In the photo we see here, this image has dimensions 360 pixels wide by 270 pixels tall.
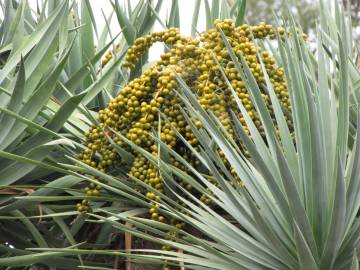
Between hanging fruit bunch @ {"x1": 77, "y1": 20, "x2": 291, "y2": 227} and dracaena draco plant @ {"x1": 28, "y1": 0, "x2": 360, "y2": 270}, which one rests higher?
hanging fruit bunch @ {"x1": 77, "y1": 20, "x2": 291, "y2": 227}

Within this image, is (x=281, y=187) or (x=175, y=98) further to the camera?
(x=175, y=98)

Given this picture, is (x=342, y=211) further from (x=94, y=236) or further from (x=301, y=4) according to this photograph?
(x=301, y=4)

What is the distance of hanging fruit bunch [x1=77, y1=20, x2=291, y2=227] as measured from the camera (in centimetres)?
269

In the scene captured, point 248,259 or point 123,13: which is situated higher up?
point 123,13

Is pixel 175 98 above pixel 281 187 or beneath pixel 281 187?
above

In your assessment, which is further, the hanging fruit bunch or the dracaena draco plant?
the hanging fruit bunch

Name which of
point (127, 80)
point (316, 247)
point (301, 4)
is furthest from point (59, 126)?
point (301, 4)

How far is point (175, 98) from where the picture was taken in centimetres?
277

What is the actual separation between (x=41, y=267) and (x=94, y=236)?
26 cm

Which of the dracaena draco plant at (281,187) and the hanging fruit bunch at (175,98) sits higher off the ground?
the hanging fruit bunch at (175,98)

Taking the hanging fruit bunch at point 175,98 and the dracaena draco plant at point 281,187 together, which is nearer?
the dracaena draco plant at point 281,187

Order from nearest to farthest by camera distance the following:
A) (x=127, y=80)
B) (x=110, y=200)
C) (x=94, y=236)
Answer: (x=110, y=200)
(x=94, y=236)
(x=127, y=80)

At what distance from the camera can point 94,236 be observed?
307 centimetres

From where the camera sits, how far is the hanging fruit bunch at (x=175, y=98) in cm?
269
